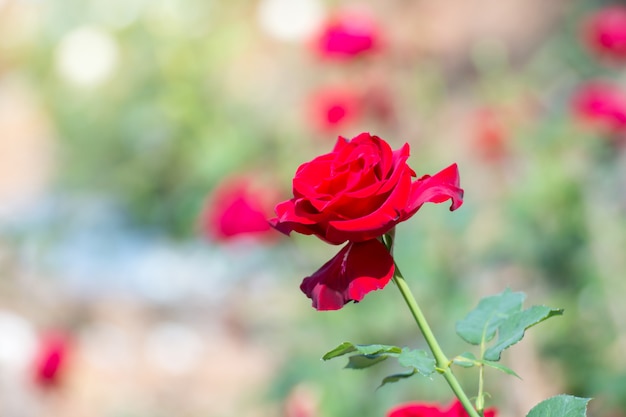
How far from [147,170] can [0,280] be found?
94 centimetres

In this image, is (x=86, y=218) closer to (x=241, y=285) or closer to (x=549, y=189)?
(x=241, y=285)

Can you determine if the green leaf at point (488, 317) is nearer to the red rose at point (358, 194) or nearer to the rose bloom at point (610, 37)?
the red rose at point (358, 194)

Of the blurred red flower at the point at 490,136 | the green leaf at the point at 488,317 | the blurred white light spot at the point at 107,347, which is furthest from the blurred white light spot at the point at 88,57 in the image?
the green leaf at the point at 488,317

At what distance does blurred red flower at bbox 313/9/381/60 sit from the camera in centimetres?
194

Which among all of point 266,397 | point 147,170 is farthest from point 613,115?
point 147,170

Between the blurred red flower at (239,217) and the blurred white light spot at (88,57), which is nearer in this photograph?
the blurred red flower at (239,217)

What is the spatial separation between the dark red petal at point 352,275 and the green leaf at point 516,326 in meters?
0.09

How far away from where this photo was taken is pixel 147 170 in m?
3.99

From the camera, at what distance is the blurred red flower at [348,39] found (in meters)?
1.94

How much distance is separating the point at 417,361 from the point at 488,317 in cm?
11

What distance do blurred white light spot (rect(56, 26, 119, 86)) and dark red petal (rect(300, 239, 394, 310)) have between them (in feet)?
12.9

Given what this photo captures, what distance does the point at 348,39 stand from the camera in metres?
1.93

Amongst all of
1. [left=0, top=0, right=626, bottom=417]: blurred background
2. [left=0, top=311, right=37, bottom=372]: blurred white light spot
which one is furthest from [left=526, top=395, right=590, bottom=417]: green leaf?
[left=0, top=311, right=37, bottom=372]: blurred white light spot

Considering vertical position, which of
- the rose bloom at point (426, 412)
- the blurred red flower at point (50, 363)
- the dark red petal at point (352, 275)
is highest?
the dark red petal at point (352, 275)
